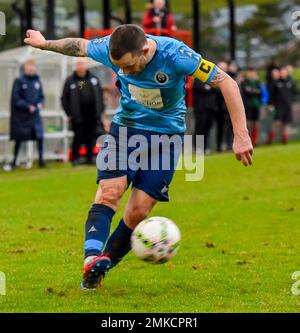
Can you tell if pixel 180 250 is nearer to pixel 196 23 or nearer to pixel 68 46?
pixel 68 46

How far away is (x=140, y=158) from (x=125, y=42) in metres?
1.19

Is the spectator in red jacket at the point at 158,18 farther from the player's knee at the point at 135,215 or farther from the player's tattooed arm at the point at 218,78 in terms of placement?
the player's tattooed arm at the point at 218,78

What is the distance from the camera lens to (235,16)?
2819cm

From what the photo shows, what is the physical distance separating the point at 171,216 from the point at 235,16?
17064 mm

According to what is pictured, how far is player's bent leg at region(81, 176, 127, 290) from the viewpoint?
6.88 meters

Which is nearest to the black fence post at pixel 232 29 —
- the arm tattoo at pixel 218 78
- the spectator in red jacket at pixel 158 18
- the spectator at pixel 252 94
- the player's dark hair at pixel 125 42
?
the spectator at pixel 252 94

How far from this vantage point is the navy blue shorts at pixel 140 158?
7438mm

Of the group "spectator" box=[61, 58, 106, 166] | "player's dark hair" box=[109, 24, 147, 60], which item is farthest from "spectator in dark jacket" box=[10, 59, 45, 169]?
"player's dark hair" box=[109, 24, 147, 60]

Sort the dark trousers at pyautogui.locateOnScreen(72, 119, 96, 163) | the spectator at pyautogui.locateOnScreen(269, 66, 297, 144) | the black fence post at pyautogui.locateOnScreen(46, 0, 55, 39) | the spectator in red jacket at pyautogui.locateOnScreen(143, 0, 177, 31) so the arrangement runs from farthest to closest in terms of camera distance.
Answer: the spectator at pyautogui.locateOnScreen(269, 66, 297, 144), the black fence post at pyautogui.locateOnScreen(46, 0, 55, 39), the spectator in red jacket at pyautogui.locateOnScreen(143, 0, 177, 31), the dark trousers at pyautogui.locateOnScreen(72, 119, 96, 163)

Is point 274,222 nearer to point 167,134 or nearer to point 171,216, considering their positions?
point 171,216

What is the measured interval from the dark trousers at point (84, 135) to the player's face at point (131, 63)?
11.7 metres

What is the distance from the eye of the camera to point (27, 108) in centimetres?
1822

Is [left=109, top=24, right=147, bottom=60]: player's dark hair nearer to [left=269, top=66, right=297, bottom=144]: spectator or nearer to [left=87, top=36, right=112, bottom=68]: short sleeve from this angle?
[left=87, top=36, right=112, bottom=68]: short sleeve
